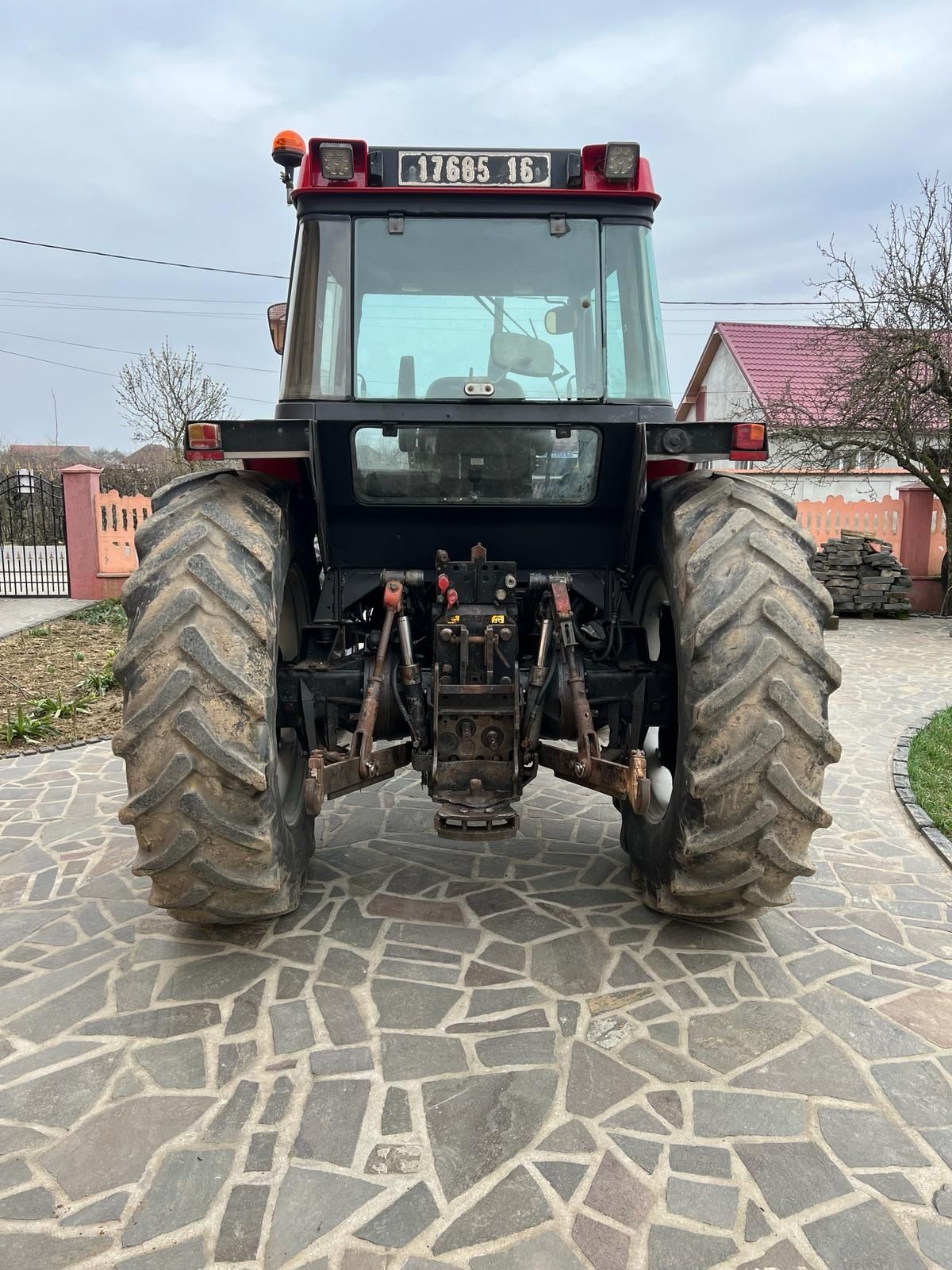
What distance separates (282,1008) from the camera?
293 centimetres

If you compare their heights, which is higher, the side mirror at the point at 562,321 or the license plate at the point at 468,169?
the license plate at the point at 468,169

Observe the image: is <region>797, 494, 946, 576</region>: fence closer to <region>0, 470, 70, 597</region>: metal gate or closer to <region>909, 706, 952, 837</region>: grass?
<region>909, 706, 952, 837</region>: grass

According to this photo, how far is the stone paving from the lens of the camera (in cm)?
207

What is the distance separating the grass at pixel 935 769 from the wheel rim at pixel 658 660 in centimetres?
194

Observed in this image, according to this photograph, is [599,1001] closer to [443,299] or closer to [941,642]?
[443,299]

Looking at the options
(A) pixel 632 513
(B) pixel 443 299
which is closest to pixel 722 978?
(A) pixel 632 513

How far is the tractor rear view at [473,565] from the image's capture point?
9.37 ft

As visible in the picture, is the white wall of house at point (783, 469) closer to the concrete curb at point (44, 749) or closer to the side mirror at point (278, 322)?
the concrete curb at point (44, 749)

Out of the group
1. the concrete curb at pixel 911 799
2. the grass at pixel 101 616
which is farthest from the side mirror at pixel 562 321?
the grass at pixel 101 616

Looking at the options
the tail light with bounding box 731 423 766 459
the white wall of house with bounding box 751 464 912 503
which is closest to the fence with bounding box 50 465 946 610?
the white wall of house with bounding box 751 464 912 503

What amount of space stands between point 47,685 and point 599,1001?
6827 millimetres

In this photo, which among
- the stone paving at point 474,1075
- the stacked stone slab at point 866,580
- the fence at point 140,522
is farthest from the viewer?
the stacked stone slab at point 866,580

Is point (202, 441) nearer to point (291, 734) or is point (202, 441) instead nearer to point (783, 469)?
point (291, 734)

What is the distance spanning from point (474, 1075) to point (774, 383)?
23.1 metres
